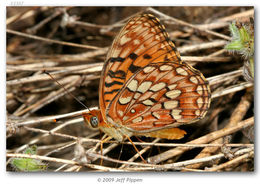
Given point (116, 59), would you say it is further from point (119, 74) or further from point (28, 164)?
point (28, 164)

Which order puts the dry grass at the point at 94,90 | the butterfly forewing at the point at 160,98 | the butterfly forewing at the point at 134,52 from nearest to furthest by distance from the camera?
the butterfly forewing at the point at 160,98 < the butterfly forewing at the point at 134,52 < the dry grass at the point at 94,90

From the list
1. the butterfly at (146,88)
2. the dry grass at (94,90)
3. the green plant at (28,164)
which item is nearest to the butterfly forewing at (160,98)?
the butterfly at (146,88)

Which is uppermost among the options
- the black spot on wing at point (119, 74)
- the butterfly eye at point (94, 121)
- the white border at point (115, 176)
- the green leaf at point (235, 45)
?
the green leaf at point (235, 45)

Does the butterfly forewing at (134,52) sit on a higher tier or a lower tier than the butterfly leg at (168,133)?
higher

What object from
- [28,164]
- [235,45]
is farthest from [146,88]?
[28,164]

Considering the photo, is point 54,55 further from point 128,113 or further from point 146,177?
point 146,177

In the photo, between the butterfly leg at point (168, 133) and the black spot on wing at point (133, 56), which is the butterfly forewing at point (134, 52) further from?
the butterfly leg at point (168, 133)

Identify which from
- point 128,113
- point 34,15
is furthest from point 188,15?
point 34,15
